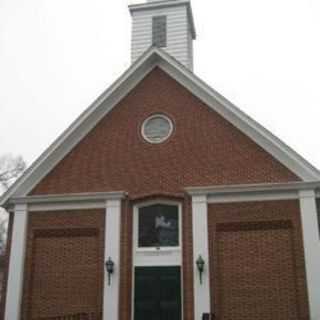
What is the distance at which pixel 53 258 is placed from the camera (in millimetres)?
14203

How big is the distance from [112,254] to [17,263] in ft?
9.01

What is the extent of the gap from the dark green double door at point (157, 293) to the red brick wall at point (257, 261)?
3.48 feet

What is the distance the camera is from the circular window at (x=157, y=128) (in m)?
14.7

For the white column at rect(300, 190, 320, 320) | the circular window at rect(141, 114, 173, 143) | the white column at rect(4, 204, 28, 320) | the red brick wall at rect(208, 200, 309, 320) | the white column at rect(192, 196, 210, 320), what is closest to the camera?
the white column at rect(300, 190, 320, 320)

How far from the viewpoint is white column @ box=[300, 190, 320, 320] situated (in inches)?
478

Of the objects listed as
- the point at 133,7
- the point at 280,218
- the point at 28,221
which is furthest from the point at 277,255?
the point at 133,7

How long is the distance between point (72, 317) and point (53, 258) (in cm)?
180

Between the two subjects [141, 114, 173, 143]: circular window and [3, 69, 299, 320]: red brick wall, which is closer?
[3, 69, 299, 320]: red brick wall

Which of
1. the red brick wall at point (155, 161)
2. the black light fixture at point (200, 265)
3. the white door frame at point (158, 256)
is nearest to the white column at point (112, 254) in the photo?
the red brick wall at point (155, 161)

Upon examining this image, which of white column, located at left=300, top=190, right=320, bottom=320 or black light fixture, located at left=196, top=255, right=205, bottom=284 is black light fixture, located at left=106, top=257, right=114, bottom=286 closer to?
black light fixture, located at left=196, top=255, right=205, bottom=284

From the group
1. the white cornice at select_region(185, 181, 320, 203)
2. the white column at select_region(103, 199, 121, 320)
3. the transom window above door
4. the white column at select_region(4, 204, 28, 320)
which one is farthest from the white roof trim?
the white column at select_region(4, 204, 28, 320)

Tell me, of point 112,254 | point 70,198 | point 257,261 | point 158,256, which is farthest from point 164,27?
point 257,261

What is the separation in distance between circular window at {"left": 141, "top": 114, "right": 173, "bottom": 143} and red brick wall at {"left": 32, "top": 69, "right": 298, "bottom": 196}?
0.16 meters

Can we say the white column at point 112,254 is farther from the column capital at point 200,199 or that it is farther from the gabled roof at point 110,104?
the gabled roof at point 110,104
